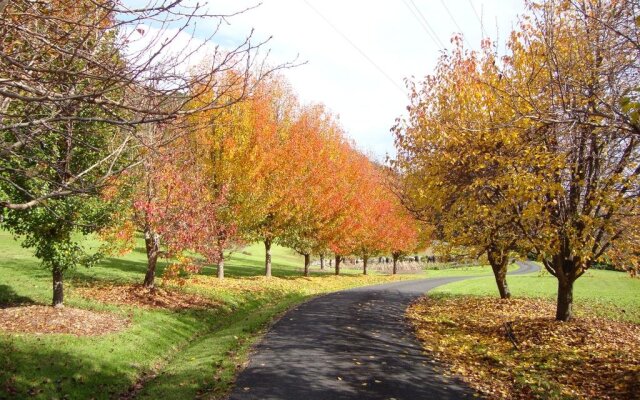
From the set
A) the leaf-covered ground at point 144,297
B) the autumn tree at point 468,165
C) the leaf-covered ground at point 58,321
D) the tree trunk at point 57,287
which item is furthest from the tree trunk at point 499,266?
the tree trunk at point 57,287

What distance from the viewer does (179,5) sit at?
3654mm

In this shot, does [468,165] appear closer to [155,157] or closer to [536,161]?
[536,161]

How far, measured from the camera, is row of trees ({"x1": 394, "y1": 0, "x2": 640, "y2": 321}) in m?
9.45

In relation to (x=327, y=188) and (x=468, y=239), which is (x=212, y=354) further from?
(x=327, y=188)

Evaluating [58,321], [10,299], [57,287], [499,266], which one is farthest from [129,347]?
[499,266]

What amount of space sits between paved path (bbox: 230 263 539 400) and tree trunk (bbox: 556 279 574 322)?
4646mm

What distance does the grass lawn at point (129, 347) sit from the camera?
26.8 ft

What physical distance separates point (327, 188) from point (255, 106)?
317 inches

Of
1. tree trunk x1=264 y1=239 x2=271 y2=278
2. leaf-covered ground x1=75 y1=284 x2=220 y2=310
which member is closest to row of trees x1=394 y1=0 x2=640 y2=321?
leaf-covered ground x1=75 y1=284 x2=220 y2=310

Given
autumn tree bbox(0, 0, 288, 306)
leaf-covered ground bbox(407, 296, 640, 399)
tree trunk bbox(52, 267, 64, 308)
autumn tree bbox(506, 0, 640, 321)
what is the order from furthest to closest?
tree trunk bbox(52, 267, 64, 308) < autumn tree bbox(506, 0, 640, 321) < leaf-covered ground bbox(407, 296, 640, 399) < autumn tree bbox(0, 0, 288, 306)

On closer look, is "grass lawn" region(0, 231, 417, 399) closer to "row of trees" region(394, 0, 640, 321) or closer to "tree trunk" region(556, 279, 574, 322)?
"row of trees" region(394, 0, 640, 321)

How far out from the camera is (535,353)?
36.1 ft

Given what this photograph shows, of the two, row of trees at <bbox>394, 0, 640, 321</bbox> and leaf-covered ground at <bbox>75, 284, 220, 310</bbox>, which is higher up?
row of trees at <bbox>394, 0, 640, 321</bbox>

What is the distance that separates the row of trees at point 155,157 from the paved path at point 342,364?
14.3 feet
